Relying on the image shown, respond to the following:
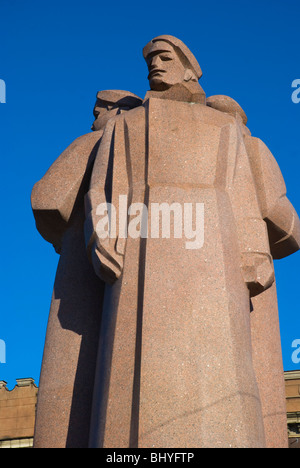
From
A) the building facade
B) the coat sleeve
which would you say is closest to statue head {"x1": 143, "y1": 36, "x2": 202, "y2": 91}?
the coat sleeve

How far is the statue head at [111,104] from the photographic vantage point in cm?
862

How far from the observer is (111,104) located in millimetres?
8750

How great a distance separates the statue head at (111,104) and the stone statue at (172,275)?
0.83 m

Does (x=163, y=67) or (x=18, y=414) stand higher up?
(x=18, y=414)

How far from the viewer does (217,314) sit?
19.8 ft

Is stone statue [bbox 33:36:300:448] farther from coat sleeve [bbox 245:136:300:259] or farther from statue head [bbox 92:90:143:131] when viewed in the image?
statue head [bbox 92:90:143:131]

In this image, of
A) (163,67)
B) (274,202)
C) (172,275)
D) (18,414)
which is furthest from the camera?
(18,414)

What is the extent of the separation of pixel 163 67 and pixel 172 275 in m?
2.60

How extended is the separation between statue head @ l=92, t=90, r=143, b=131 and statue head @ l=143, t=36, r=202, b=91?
788mm

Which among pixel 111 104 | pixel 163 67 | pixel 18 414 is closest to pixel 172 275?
pixel 163 67
